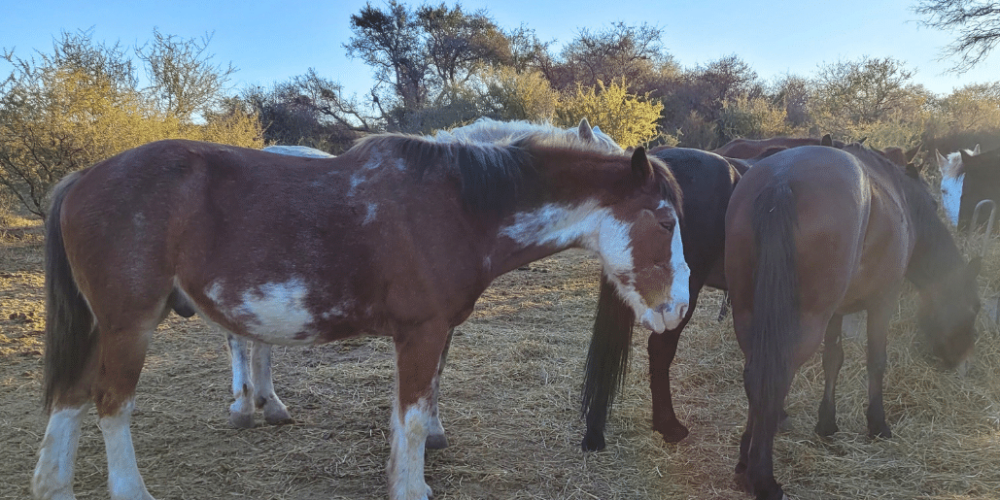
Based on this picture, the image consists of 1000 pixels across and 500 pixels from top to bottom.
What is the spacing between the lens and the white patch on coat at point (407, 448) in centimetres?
249

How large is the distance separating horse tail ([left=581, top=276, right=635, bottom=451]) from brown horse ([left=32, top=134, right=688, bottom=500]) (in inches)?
22.8

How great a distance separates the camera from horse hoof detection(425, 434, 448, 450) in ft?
10.7

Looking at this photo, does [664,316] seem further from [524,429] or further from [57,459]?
[57,459]

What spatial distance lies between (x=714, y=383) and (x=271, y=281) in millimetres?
3546

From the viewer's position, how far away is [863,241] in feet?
9.28

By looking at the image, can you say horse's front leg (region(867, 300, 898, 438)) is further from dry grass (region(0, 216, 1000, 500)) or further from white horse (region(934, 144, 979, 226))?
white horse (region(934, 144, 979, 226))

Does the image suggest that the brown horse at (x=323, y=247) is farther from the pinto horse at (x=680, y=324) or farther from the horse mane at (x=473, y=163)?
the pinto horse at (x=680, y=324)

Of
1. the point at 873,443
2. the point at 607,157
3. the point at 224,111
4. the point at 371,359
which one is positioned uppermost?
the point at 224,111

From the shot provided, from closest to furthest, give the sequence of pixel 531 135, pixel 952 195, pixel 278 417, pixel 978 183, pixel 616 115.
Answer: pixel 531 135 < pixel 278 417 < pixel 978 183 < pixel 952 195 < pixel 616 115

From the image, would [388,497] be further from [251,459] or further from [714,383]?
[714,383]

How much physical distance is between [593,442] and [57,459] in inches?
109

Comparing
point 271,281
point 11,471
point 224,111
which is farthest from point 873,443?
point 224,111

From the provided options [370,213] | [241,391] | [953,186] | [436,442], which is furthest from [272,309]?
[953,186]

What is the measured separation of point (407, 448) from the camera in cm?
253
